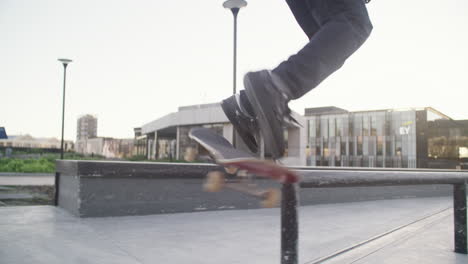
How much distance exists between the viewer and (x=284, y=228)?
1058 mm

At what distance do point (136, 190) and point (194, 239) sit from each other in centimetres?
166

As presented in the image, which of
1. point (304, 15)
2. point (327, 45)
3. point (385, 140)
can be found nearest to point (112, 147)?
point (385, 140)

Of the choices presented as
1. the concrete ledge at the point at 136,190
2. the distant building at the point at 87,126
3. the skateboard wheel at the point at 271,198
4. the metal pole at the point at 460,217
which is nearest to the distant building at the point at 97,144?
the distant building at the point at 87,126

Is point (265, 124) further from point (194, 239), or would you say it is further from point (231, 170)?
point (194, 239)

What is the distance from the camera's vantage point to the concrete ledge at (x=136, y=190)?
3.78 meters

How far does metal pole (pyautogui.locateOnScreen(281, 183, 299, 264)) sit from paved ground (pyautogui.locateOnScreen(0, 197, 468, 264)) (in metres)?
1.16

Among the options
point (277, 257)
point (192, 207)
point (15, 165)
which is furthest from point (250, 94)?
point (15, 165)

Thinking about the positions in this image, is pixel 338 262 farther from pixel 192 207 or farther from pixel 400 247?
pixel 192 207

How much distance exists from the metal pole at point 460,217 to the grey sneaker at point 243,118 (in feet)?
6.18

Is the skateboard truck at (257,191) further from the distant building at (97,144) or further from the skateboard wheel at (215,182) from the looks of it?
the distant building at (97,144)

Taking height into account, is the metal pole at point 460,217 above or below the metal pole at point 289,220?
below

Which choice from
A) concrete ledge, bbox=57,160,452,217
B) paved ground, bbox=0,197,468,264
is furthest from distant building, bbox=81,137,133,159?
paved ground, bbox=0,197,468,264

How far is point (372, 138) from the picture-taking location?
5934cm

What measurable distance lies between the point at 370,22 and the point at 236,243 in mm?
2248
